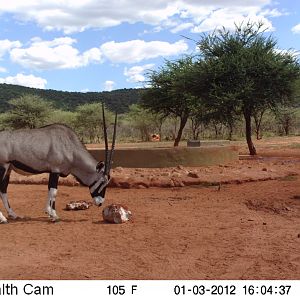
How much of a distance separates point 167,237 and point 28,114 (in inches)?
1772

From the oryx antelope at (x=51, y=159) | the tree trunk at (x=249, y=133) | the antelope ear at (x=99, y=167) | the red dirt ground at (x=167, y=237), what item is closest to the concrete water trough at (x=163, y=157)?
the red dirt ground at (x=167, y=237)

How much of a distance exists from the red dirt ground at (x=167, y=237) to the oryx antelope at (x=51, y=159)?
0.61m

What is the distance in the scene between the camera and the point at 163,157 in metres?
16.1

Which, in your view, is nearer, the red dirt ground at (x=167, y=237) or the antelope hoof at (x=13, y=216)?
the red dirt ground at (x=167, y=237)

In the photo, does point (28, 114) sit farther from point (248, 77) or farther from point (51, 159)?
point (51, 159)

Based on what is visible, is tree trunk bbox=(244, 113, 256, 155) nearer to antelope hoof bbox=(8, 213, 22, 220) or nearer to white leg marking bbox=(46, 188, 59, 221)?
white leg marking bbox=(46, 188, 59, 221)

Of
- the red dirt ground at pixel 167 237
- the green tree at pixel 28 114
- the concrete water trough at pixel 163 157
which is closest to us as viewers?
the red dirt ground at pixel 167 237

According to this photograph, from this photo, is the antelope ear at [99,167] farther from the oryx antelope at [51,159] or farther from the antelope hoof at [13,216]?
the antelope hoof at [13,216]

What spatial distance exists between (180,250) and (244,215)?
108 inches

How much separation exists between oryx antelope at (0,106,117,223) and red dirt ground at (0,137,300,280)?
0.61m

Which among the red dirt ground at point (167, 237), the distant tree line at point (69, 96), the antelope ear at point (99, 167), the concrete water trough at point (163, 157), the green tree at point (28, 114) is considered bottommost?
the red dirt ground at point (167, 237)

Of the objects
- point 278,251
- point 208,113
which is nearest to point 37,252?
point 278,251

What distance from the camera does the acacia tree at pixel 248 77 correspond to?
2172cm

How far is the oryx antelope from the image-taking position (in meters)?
8.62
